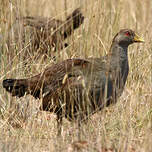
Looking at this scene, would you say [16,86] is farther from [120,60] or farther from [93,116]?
[120,60]

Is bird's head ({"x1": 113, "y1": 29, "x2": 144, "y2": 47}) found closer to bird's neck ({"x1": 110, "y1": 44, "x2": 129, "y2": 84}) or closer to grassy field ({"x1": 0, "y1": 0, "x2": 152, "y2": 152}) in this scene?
bird's neck ({"x1": 110, "y1": 44, "x2": 129, "y2": 84})

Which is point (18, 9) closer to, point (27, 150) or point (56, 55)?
point (56, 55)

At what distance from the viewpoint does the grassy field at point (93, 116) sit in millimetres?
4105

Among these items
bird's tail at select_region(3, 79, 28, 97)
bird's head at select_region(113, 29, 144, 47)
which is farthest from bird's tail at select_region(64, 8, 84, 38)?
bird's tail at select_region(3, 79, 28, 97)

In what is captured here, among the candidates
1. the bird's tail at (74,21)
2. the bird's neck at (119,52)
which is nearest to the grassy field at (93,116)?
the bird's tail at (74,21)

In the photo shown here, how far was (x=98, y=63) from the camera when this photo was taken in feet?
16.4

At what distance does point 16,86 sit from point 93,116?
1001mm

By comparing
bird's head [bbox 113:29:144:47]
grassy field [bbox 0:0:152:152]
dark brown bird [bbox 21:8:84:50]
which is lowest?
grassy field [bbox 0:0:152:152]

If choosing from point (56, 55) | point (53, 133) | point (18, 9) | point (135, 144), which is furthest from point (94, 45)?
point (135, 144)

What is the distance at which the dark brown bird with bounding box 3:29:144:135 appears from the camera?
4.82 metres

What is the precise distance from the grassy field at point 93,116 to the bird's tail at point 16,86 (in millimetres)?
240

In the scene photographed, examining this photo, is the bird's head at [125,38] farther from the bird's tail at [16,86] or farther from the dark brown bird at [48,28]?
the dark brown bird at [48,28]

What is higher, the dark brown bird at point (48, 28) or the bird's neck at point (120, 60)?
the dark brown bird at point (48, 28)

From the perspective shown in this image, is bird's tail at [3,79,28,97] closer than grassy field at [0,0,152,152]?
No
